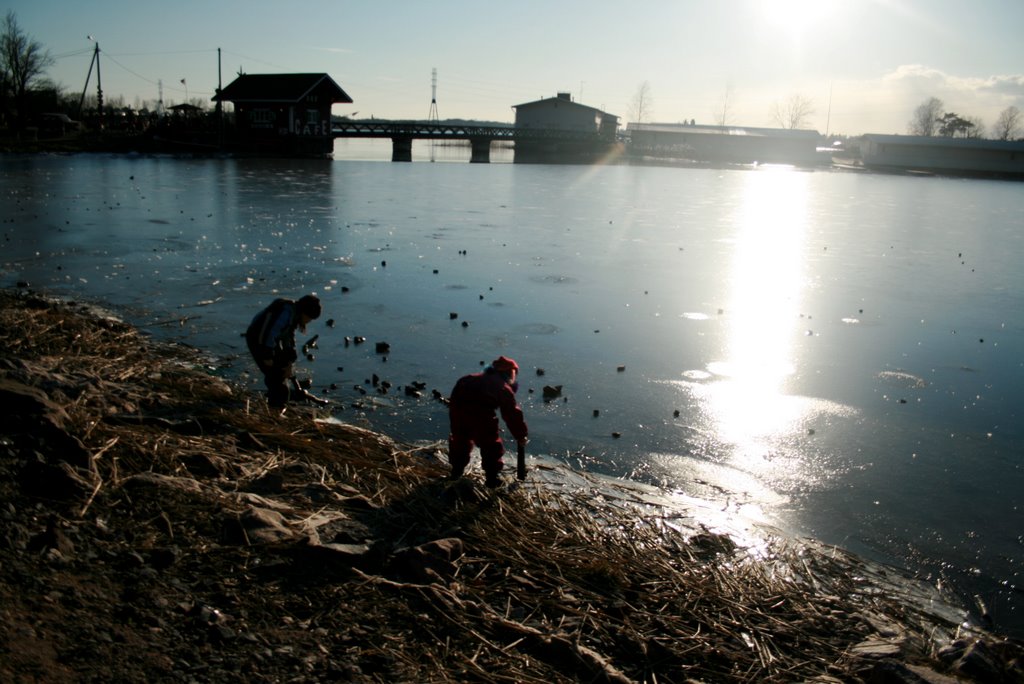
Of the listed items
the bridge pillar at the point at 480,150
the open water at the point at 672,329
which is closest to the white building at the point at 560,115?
the bridge pillar at the point at 480,150

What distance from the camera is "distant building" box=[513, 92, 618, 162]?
8756 centimetres

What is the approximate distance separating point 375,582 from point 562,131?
91632 mm

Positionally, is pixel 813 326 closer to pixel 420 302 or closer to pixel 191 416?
pixel 420 302

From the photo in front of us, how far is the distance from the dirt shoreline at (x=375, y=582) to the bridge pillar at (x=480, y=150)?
77.7 metres

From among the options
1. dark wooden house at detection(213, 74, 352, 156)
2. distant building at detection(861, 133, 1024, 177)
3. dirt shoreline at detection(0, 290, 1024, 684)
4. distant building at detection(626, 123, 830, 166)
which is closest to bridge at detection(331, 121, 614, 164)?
dark wooden house at detection(213, 74, 352, 156)

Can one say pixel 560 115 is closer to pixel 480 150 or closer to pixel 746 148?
pixel 480 150

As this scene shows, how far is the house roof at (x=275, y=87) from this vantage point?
63.4m

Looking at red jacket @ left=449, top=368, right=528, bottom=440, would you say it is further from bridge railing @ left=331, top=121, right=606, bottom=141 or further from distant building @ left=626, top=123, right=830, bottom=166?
distant building @ left=626, top=123, right=830, bottom=166

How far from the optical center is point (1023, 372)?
11312 millimetres

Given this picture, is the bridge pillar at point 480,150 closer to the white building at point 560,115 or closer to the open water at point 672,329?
the white building at point 560,115

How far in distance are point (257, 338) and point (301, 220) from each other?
17.9 m

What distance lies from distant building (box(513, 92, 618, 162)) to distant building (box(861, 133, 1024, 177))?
33.4m

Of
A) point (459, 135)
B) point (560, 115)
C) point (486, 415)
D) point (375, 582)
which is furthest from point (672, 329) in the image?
point (560, 115)

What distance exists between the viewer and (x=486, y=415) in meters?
6.43
